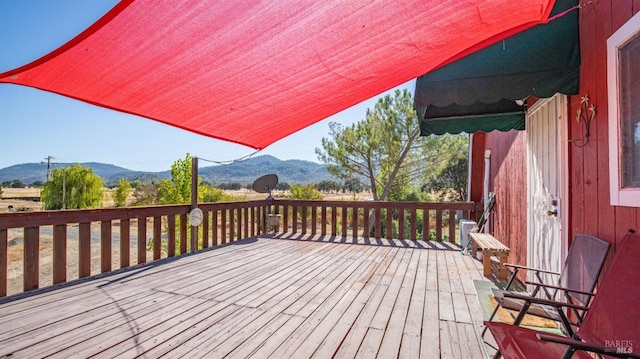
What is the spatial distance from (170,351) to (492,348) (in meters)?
1.99

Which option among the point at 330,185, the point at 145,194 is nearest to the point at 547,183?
the point at 330,185

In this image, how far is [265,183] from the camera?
6691 mm

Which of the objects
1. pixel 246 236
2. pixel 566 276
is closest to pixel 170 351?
pixel 566 276

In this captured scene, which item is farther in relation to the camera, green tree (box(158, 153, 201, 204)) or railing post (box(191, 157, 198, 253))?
green tree (box(158, 153, 201, 204))

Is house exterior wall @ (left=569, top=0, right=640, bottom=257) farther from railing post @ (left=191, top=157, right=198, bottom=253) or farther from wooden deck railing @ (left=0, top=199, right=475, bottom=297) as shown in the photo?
railing post @ (left=191, top=157, right=198, bottom=253)

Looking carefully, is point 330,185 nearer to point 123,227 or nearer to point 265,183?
point 265,183

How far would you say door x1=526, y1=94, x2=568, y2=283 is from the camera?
252cm

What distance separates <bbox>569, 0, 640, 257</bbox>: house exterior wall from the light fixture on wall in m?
0.03

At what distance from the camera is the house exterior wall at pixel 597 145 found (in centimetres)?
174

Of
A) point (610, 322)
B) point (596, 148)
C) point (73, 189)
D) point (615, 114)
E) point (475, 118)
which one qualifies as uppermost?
point (475, 118)

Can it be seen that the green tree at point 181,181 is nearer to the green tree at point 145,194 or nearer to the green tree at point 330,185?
A: the green tree at point 330,185

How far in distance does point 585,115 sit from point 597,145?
0.27 m

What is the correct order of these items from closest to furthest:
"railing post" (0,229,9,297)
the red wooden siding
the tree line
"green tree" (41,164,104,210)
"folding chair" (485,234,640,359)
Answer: "folding chair" (485,234,640,359) < the red wooden siding < "railing post" (0,229,9,297) < the tree line < "green tree" (41,164,104,210)

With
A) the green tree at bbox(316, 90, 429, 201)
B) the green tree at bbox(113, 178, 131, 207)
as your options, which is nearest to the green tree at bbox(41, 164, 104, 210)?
the green tree at bbox(113, 178, 131, 207)
